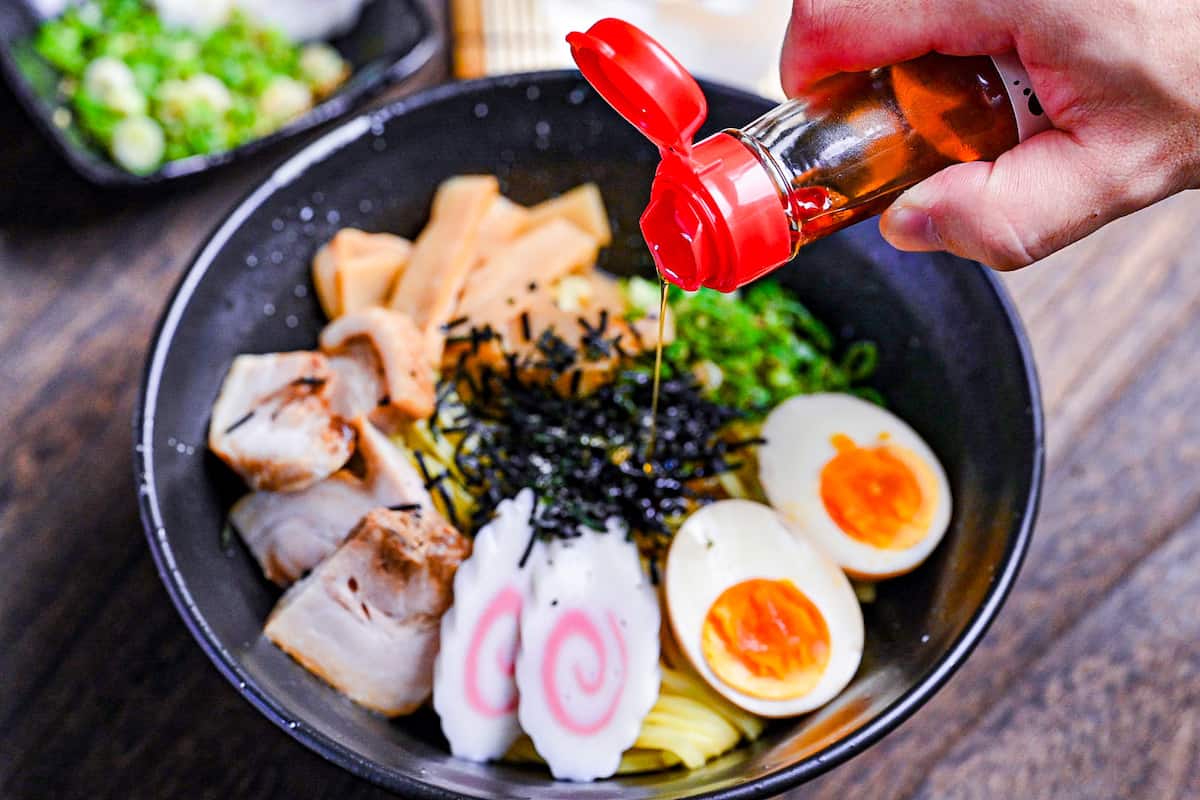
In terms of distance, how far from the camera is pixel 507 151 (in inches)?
98.7

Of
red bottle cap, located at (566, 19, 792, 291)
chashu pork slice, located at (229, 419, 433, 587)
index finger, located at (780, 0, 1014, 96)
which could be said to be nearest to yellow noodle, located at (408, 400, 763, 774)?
chashu pork slice, located at (229, 419, 433, 587)

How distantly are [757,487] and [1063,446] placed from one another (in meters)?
0.83

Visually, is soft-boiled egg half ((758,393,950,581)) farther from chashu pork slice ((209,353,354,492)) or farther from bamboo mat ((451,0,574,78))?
bamboo mat ((451,0,574,78))

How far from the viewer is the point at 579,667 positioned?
1880 mm

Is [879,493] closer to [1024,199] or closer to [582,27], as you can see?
[1024,199]

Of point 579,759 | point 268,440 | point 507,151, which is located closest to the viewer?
point 579,759

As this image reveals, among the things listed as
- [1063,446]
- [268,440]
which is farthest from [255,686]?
[1063,446]

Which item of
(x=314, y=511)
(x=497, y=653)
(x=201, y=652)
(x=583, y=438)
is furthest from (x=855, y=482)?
(x=201, y=652)

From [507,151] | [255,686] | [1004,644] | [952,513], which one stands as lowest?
[1004,644]

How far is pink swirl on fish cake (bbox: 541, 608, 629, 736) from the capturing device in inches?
72.6

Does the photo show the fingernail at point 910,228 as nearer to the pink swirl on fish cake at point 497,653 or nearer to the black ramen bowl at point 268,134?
the pink swirl on fish cake at point 497,653

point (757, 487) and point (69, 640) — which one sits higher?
point (69, 640)

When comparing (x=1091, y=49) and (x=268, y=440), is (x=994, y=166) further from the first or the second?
(x=268, y=440)

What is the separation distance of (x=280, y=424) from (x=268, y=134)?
1095mm
